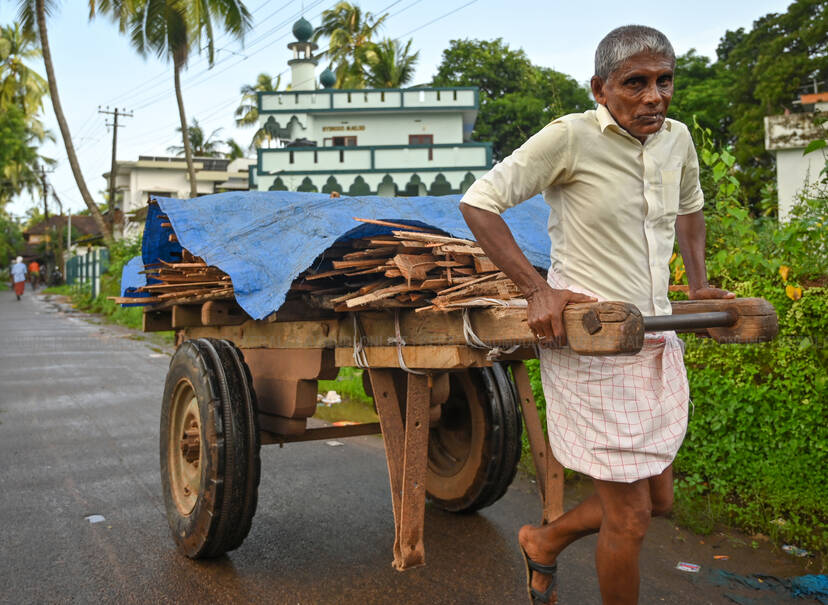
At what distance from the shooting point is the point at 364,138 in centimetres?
2812

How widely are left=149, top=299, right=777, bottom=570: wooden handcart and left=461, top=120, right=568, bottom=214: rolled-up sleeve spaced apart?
376mm

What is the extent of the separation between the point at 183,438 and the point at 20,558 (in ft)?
3.17

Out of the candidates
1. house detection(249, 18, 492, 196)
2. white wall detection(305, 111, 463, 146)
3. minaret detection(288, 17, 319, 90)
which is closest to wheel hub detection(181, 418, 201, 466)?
house detection(249, 18, 492, 196)

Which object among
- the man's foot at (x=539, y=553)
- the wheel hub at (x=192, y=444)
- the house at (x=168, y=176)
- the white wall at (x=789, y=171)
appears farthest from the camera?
the house at (x=168, y=176)

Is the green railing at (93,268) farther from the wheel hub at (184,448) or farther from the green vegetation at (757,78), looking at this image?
the wheel hub at (184,448)

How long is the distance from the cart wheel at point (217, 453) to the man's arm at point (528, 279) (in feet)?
5.91

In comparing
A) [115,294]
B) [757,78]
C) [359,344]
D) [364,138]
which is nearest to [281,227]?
[359,344]

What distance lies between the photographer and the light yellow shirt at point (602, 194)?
2.23m

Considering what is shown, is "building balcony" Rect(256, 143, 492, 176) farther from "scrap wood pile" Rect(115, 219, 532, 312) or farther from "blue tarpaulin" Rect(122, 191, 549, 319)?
"scrap wood pile" Rect(115, 219, 532, 312)

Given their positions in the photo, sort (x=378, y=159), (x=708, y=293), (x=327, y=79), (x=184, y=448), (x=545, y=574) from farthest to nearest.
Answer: (x=327, y=79), (x=378, y=159), (x=184, y=448), (x=545, y=574), (x=708, y=293)

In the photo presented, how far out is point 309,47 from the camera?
2886cm

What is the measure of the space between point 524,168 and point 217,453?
2.02 meters

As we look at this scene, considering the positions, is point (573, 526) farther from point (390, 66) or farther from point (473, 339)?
point (390, 66)

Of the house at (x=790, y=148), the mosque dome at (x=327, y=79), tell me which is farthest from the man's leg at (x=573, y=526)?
the mosque dome at (x=327, y=79)
